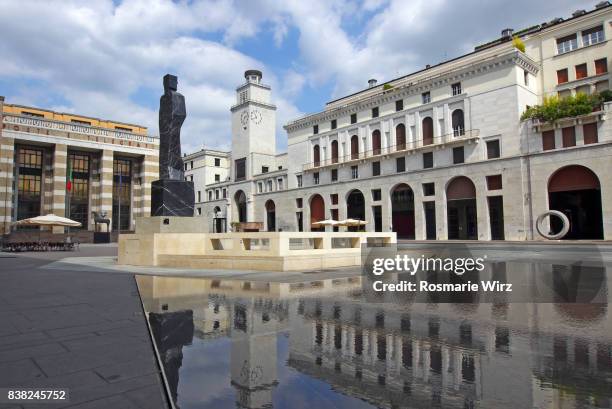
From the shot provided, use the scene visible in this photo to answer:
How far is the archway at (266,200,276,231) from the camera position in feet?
202

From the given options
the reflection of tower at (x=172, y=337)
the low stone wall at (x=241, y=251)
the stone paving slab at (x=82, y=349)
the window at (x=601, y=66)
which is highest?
the window at (x=601, y=66)

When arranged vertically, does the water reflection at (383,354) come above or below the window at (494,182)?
below

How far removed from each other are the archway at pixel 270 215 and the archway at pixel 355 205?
15.3 meters

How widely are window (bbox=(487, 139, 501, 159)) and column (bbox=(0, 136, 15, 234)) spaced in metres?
55.9

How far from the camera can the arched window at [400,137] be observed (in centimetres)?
4475

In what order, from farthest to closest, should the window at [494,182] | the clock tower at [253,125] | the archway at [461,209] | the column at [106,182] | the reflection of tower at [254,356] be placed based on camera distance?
the clock tower at [253,125] < the column at [106,182] < the archway at [461,209] < the window at [494,182] < the reflection of tower at [254,356]

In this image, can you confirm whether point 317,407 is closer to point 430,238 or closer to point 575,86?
point 430,238

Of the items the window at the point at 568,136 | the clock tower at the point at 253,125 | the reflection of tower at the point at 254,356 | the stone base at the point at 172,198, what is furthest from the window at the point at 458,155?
the reflection of tower at the point at 254,356

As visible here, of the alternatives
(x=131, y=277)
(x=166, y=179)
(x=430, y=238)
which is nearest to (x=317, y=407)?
(x=131, y=277)

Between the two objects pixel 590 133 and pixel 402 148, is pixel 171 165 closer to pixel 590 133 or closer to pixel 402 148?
pixel 402 148

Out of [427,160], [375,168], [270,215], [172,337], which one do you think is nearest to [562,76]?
[427,160]

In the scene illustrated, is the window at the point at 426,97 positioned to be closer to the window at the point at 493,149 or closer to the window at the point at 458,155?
the window at the point at 458,155

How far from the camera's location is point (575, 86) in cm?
3634

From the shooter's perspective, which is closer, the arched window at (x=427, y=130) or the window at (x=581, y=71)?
the window at (x=581, y=71)
